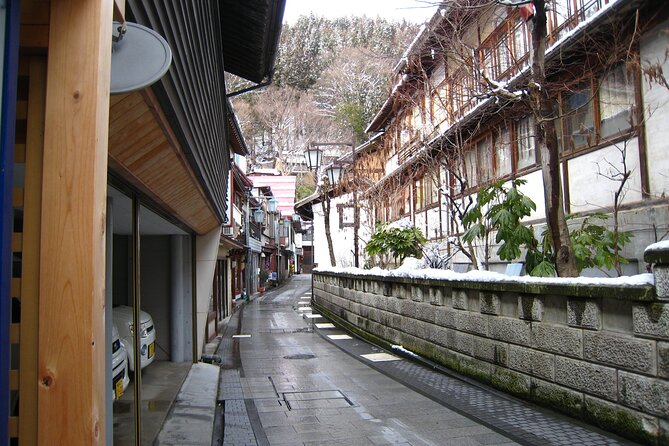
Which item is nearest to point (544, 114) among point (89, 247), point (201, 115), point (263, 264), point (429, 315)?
point (429, 315)

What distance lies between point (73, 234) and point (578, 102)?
10.5m

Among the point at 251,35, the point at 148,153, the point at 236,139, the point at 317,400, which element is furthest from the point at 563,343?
the point at 236,139

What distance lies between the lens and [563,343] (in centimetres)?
Result: 587

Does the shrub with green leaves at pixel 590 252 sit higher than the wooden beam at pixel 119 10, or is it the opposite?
the wooden beam at pixel 119 10

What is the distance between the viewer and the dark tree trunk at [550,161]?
7.01 meters

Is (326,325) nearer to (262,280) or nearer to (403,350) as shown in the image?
(403,350)

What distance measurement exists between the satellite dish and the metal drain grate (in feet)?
18.2

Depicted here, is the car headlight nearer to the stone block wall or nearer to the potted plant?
the stone block wall

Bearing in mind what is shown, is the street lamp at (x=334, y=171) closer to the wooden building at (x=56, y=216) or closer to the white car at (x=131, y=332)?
the white car at (x=131, y=332)

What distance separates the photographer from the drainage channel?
5.22 m

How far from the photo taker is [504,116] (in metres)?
12.5

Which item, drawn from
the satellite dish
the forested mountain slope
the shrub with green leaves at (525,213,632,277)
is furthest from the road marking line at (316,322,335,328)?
the forested mountain slope

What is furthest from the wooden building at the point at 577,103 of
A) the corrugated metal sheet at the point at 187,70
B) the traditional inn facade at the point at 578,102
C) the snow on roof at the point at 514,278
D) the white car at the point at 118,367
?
the white car at the point at 118,367

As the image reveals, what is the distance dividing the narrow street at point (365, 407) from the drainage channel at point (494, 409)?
1 centimetres
